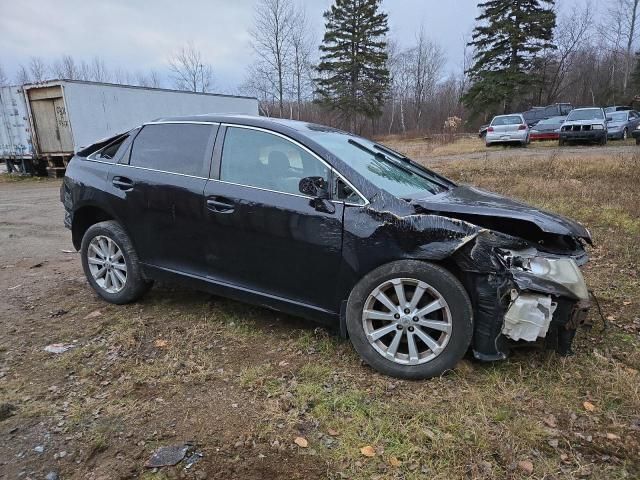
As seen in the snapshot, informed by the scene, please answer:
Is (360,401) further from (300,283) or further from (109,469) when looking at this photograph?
(109,469)

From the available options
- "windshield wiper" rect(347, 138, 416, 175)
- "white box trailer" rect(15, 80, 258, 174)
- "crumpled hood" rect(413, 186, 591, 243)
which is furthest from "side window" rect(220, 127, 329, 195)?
"white box trailer" rect(15, 80, 258, 174)

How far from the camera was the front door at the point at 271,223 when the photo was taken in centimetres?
309

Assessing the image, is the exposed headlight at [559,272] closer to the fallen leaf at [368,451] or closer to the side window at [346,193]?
the side window at [346,193]

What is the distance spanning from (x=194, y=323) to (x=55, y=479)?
1714 mm

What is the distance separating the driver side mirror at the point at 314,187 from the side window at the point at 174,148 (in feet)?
3.12

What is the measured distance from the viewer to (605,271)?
473 centimetres

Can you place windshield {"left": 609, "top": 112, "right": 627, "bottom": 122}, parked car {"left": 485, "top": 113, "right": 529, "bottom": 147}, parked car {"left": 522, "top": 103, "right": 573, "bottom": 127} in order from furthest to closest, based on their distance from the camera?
parked car {"left": 522, "top": 103, "right": 573, "bottom": 127}, windshield {"left": 609, "top": 112, "right": 627, "bottom": 122}, parked car {"left": 485, "top": 113, "right": 529, "bottom": 147}

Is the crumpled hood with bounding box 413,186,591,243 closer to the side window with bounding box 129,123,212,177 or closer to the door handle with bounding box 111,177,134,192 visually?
the side window with bounding box 129,123,212,177

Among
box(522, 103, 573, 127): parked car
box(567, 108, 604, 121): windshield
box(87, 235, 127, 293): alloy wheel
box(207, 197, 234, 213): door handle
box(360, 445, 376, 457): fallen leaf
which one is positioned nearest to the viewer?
box(360, 445, 376, 457): fallen leaf

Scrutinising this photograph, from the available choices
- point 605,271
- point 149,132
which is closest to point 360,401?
point 149,132

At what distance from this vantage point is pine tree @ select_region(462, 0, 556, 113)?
36125mm

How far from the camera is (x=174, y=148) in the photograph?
3.84 m

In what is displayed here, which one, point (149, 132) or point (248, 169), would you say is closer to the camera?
point (248, 169)

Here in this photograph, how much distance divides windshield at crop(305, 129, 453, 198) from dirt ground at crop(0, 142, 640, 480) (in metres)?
1.27
